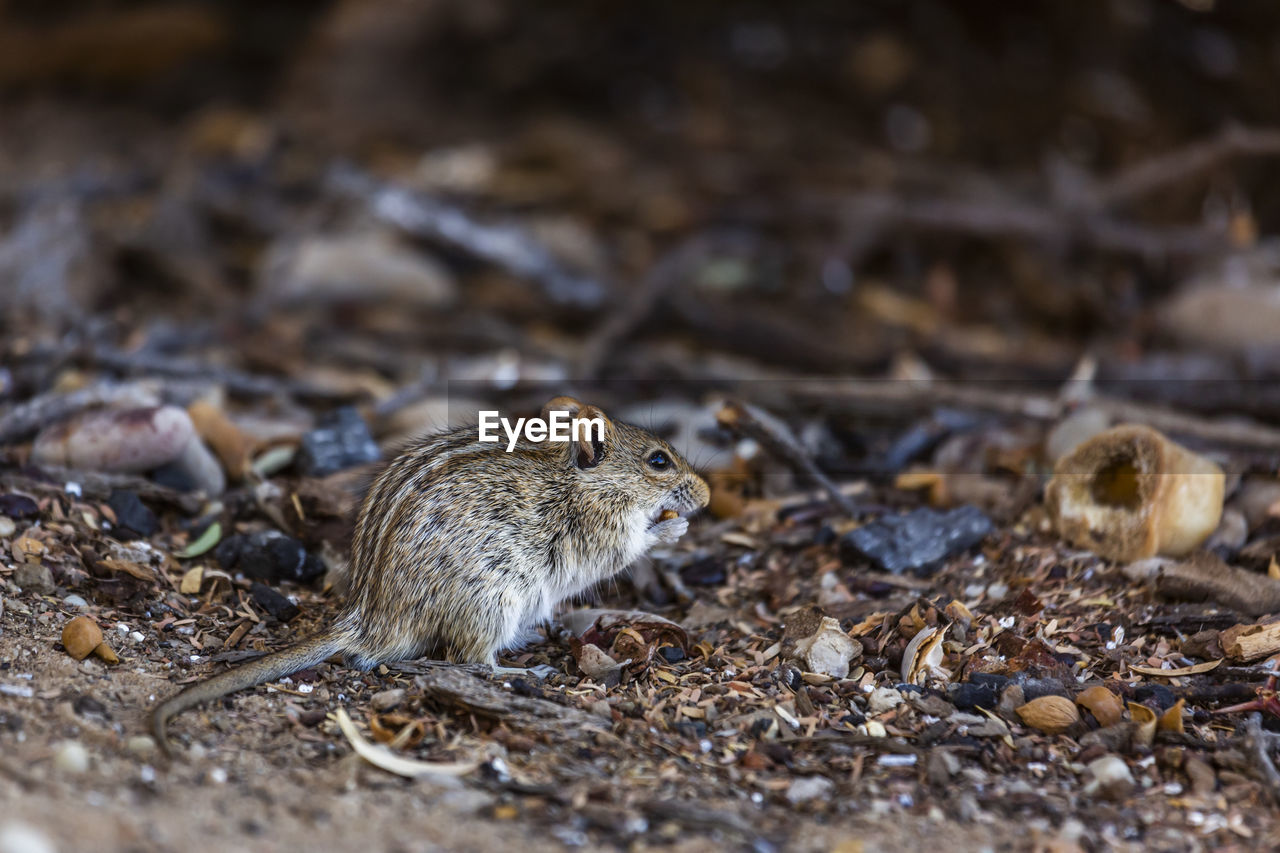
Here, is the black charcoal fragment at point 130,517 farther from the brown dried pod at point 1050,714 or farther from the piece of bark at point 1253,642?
the piece of bark at point 1253,642

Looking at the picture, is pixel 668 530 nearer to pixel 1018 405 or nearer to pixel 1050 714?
pixel 1050 714

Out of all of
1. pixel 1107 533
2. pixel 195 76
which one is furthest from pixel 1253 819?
pixel 195 76

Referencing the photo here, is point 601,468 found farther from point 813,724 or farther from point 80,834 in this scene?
point 80,834

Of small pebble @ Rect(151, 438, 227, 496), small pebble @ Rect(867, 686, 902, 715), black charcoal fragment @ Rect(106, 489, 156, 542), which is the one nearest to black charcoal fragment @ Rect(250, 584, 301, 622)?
black charcoal fragment @ Rect(106, 489, 156, 542)

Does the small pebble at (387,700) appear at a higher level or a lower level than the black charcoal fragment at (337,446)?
lower

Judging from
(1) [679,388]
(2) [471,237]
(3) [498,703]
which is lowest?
(3) [498,703]

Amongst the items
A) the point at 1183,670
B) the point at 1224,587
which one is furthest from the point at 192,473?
the point at 1224,587

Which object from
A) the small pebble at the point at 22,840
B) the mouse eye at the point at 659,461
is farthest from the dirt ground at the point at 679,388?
the mouse eye at the point at 659,461
